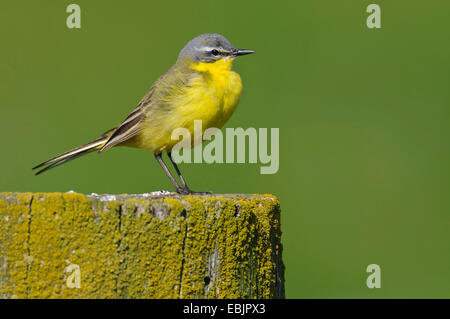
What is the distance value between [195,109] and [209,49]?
828 mm

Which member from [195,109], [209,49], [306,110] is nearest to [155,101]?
[195,109]

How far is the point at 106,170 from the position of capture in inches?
365

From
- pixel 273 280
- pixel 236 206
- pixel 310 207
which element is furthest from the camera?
pixel 310 207

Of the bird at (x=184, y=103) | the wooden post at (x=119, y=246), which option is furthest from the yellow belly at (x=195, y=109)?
the wooden post at (x=119, y=246)

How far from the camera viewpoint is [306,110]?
1077cm

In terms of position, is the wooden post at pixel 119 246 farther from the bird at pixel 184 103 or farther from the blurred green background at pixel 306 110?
the blurred green background at pixel 306 110

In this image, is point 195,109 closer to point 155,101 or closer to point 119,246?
point 155,101

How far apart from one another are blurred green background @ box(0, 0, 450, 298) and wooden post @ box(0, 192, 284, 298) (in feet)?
14.8

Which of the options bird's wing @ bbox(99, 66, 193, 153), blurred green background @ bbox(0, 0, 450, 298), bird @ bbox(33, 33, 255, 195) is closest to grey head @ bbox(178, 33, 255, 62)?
bird @ bbox(33, 33, 255, 195)

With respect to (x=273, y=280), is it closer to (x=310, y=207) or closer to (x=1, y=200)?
(x=1, y=200)

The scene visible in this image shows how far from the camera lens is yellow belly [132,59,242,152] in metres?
6.10

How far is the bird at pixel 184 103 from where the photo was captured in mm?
6117
